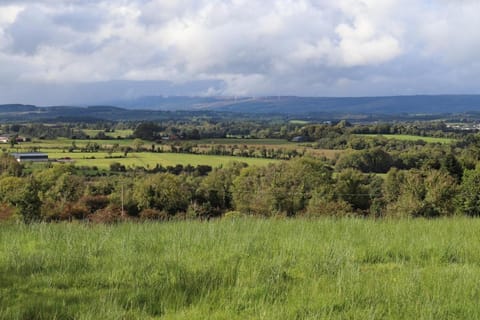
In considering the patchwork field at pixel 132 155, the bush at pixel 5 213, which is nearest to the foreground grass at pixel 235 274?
the bush at pixel 5 213

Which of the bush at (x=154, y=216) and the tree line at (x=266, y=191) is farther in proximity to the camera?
the tree line at (x=266, y=191)

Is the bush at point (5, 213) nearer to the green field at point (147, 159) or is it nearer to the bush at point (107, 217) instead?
the bush at point (107, 217)

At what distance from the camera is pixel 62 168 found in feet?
165

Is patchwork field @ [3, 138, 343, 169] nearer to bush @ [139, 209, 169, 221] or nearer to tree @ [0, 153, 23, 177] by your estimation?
tree @ [0, 153, 23, 177]

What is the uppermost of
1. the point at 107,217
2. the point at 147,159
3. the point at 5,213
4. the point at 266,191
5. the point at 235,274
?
the point at 235,274

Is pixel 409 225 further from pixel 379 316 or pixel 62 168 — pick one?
pixel 62 168

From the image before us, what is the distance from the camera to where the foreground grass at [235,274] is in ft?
13.0

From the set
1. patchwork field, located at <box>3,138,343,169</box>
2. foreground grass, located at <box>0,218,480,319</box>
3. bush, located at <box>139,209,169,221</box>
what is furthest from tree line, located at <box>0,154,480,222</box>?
foreground grass, located at <box>0,218,480,319</box>

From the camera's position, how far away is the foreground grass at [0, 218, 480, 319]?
3.96 meters

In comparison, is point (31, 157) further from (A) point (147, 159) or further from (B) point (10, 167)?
(A) point (147, 159)

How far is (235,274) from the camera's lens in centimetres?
497

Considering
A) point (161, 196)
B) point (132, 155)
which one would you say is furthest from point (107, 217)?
point (132, 155)

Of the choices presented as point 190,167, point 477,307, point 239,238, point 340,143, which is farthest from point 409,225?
point 340,143

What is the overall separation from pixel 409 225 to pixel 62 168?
4752 cm
